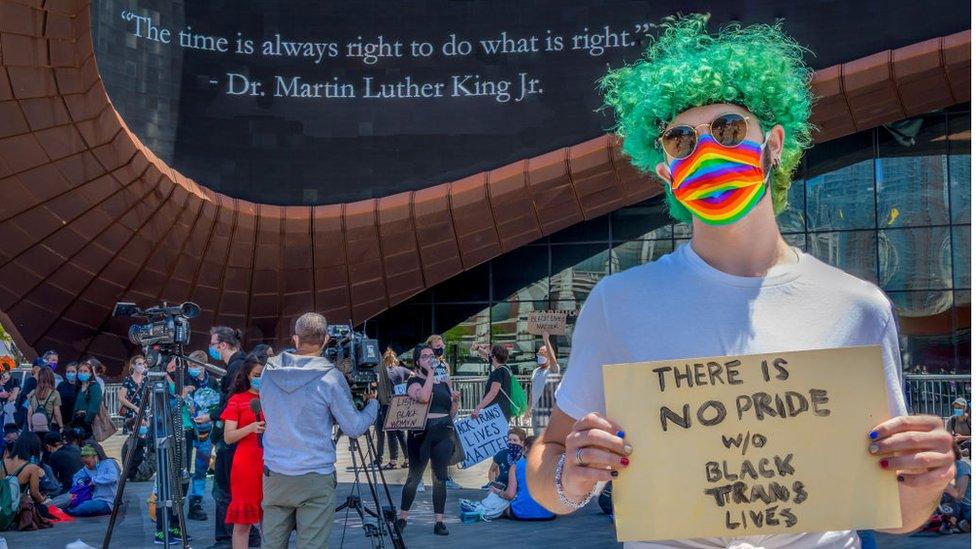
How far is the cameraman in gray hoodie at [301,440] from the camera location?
20.5 feet

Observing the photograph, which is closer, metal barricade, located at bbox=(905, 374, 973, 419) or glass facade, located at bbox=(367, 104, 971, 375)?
metal barricade, located at bbox=(905, 374, 973, 419)

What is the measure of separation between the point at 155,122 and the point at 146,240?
205 cm

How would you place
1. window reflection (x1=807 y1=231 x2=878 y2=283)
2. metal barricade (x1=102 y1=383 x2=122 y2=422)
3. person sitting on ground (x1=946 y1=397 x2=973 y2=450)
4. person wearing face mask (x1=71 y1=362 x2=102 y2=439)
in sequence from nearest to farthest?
person sitting on ground (x1=946 y1=397 x2=973 y2=450) → person wearing face mask (x1=71 y1=362 x2=102 y2=439) → metal barricade (x1=102 y1=383 x2=122 y2=422) → window reflection (x1=807 y1=231 x2=878 y2=283)

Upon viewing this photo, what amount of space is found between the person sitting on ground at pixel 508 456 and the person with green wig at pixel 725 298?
27.0 feet

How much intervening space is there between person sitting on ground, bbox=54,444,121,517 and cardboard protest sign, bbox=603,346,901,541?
9.47 meters

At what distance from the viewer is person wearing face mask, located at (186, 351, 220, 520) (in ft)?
31.6

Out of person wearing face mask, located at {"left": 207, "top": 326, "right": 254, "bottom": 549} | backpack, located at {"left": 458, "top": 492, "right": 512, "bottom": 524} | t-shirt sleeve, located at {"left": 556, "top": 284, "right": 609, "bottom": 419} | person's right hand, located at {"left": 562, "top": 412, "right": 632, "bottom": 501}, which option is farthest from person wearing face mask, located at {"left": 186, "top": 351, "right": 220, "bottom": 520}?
person's right hand, located at {"left": 562, "top": 412, "right": 632, "bottom": 501}

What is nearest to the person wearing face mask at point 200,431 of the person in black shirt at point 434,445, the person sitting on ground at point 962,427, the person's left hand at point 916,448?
the person in black shirt at point 434,445

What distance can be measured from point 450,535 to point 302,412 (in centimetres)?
350

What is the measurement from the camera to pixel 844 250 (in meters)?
22.2

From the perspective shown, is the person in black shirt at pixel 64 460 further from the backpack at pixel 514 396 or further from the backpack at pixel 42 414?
the backpack at pixel 514 396

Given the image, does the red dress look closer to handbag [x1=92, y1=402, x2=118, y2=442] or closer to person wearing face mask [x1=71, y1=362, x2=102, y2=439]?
person wearing face mask [x1=71, y1=362, x2=102, y2=439]

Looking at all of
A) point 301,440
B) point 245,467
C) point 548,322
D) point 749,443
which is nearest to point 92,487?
point 245,467

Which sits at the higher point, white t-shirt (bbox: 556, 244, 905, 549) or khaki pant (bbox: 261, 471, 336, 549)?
white t-shirt (bbox: 556, 244, 905, 549)
